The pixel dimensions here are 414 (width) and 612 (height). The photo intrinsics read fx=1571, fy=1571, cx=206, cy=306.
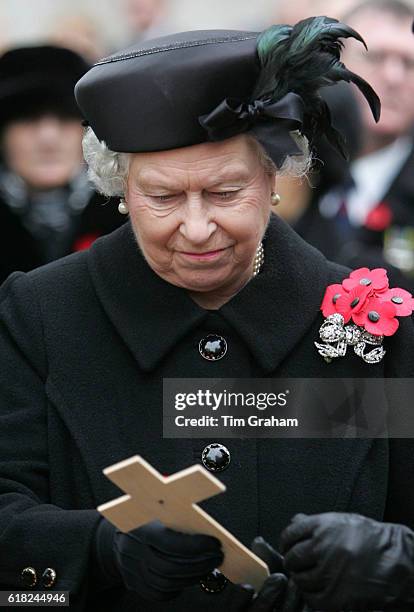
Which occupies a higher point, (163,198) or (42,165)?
(163,198)

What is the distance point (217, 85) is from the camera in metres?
3.92

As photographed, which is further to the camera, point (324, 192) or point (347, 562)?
point (324, 192)

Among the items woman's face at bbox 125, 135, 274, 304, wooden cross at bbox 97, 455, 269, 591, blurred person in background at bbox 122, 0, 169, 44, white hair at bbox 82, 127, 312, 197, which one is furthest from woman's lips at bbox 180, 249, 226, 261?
blurred person in background at bbox 122, 0, 169, 44

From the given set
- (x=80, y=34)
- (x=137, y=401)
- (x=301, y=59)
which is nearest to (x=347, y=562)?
(x=137, y=401)

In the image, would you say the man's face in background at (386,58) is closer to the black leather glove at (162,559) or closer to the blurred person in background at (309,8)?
the blurred person in background at (309,8)

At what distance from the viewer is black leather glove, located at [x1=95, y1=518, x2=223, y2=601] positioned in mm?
3568

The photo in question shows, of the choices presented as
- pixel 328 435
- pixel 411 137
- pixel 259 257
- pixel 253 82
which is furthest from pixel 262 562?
pixel 411 137

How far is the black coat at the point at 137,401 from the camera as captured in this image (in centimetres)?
400

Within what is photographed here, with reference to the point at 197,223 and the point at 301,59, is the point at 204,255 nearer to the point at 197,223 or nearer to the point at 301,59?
the point at 197,223

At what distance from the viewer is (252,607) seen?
3811 mm

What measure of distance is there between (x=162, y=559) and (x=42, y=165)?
3913 millimetres

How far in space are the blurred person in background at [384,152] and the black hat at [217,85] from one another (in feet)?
10.1

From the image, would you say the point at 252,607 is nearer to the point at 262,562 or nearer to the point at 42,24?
the point at 262,562

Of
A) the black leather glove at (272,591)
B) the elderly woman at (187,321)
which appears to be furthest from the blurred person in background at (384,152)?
the black leather glove at (272,591)
